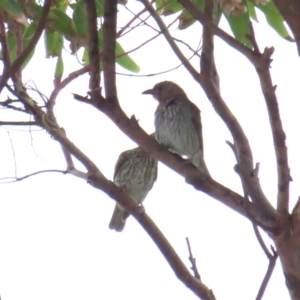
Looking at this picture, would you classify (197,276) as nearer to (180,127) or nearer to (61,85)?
(61,85)

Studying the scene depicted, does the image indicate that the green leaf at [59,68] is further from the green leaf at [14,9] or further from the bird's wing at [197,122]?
the bird's wing at [197,122]

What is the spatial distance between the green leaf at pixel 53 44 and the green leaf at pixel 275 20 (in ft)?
3.55

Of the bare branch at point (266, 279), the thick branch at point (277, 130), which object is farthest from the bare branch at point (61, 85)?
the bare branch at point (266, 279)

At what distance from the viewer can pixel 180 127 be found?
6.30 meters

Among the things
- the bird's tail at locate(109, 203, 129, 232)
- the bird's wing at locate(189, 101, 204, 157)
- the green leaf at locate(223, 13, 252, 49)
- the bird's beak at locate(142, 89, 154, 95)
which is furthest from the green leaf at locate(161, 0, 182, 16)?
the bird's tail at locate(109, 203, 129, 232)

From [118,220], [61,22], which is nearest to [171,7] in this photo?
[61,22]

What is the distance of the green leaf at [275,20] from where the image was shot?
3.27 meters

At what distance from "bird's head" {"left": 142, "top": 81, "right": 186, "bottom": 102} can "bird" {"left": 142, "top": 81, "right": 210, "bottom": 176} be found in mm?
10

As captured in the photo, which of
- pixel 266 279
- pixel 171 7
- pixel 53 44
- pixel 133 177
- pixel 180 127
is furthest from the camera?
pixel 133 177

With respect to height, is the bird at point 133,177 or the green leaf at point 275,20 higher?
the bird at point 133,177

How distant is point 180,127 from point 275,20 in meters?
3.05

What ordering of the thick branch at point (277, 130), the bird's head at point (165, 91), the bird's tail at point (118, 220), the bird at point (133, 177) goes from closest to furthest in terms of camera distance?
1. the thick branch at point (277, 130)
2. the bird's head at point (165, 91)
3. the bird at point (133, 177)
4. the bird's tail at point (118, 220)

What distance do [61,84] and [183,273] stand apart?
1228mm

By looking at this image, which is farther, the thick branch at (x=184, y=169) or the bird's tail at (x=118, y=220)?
the bird's tail at (x=118, y=220)
